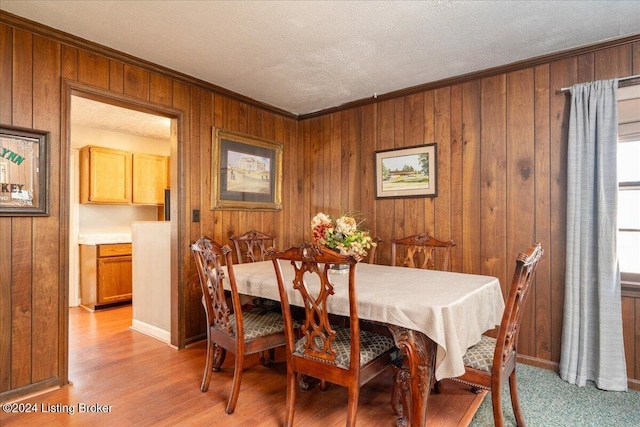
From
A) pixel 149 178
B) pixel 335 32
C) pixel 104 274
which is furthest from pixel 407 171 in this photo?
pixel 104 274

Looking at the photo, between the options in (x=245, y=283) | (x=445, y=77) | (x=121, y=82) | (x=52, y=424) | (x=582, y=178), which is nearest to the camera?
(x=52, y=424)

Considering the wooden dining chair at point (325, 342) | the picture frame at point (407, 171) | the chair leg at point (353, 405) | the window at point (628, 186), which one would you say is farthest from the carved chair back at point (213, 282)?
the window at point (628, 186)

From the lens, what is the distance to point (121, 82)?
2.76m

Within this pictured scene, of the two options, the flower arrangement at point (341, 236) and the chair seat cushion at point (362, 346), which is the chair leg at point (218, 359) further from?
the flower arrangement at point (341, 236)

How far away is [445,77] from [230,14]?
1952mm

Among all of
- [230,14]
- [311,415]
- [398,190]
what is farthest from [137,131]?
[311,415]

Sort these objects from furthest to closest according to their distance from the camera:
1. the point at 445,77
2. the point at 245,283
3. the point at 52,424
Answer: the point at 445,77
the point at 245,283
the point at 52,424

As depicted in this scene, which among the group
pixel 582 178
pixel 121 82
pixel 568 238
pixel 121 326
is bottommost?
pixel 121 326

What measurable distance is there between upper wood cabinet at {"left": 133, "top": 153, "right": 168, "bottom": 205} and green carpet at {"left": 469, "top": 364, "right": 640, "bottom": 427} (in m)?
4.85

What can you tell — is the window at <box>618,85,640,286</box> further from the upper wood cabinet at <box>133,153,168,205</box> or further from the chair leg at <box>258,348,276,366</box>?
the upper wood cabinet at <box>133,153,168,205</box>

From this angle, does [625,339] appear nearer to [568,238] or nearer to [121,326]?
[568,238]

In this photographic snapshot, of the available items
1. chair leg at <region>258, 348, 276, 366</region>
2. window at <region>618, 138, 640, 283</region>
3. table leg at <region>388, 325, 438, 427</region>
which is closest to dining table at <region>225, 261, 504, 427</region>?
table leg at <region>388, 325, 438, 427</region>

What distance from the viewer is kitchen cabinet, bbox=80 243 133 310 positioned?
4.44 m

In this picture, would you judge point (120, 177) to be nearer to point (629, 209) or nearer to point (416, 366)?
point (416, 366)
